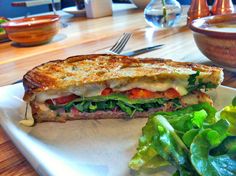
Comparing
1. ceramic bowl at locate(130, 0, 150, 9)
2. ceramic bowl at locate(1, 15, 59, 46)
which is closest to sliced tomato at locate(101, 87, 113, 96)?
ceramic bowl at locate(1, 15, 59, 46)

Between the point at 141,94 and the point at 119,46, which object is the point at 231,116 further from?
the point at 119,46

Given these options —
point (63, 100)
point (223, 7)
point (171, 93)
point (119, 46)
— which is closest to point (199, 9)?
point (223, 7)

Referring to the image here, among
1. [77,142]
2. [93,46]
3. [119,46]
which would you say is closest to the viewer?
[77,142]

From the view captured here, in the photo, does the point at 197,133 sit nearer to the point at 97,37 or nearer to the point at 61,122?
the point at 61,122

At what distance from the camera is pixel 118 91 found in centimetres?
101

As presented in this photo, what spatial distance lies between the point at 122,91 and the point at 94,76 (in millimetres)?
110

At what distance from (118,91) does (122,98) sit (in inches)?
1.2

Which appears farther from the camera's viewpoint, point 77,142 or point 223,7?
point 223,7

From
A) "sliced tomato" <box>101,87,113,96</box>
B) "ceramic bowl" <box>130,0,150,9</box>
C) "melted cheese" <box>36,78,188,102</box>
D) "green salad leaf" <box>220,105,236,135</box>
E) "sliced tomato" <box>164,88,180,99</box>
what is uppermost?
"ceramic bowl" <box>130,0,150,9</box>

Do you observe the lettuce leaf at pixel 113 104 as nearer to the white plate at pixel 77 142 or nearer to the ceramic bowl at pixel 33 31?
the white plate at pixel 77 142

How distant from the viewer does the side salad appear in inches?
22.0

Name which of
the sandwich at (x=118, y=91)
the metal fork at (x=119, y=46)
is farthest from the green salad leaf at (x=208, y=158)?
the metal fork at (x=119, y=46)

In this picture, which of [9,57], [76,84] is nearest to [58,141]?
[76,84]

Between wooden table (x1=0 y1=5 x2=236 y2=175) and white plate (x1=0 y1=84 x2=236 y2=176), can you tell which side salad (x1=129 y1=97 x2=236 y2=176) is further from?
wooden table (x1=0 y1=5 x2=236 y2=175)
